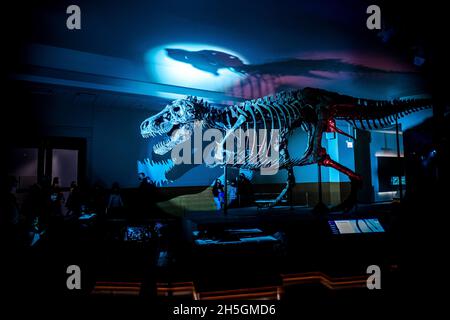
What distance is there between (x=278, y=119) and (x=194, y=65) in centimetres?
259

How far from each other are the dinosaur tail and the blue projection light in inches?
94.8

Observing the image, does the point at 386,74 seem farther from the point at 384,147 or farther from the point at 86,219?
the point at 86,219

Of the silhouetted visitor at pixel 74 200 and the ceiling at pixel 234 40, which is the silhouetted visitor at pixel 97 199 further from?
the ceiling at pixel 234 40

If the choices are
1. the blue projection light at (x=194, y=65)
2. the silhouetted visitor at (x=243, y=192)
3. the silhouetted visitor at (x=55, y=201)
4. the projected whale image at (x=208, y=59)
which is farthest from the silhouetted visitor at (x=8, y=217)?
the silhouetted visitor at (x=243, y=192)

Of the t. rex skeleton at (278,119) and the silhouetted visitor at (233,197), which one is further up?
the t. rex skeleton at (278,119)

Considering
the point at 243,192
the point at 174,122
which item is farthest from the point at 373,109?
the point at 174,122

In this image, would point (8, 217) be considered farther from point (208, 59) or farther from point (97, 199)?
point (208, 59)

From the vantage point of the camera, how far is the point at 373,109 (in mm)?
5383

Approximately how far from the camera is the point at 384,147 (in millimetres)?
9820

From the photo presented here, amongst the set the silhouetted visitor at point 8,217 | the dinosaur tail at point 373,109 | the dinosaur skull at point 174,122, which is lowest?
the silhouetted visitor at point 8,217

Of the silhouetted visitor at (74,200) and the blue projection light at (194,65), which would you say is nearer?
the silhouetted visitor at (74,200)

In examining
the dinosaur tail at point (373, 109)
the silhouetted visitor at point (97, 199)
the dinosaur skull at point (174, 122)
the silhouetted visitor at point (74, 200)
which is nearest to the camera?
the dinosaur skull at point (174, 122)

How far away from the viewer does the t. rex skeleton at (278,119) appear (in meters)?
4.49

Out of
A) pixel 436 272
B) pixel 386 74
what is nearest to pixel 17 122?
pixel 436 272
